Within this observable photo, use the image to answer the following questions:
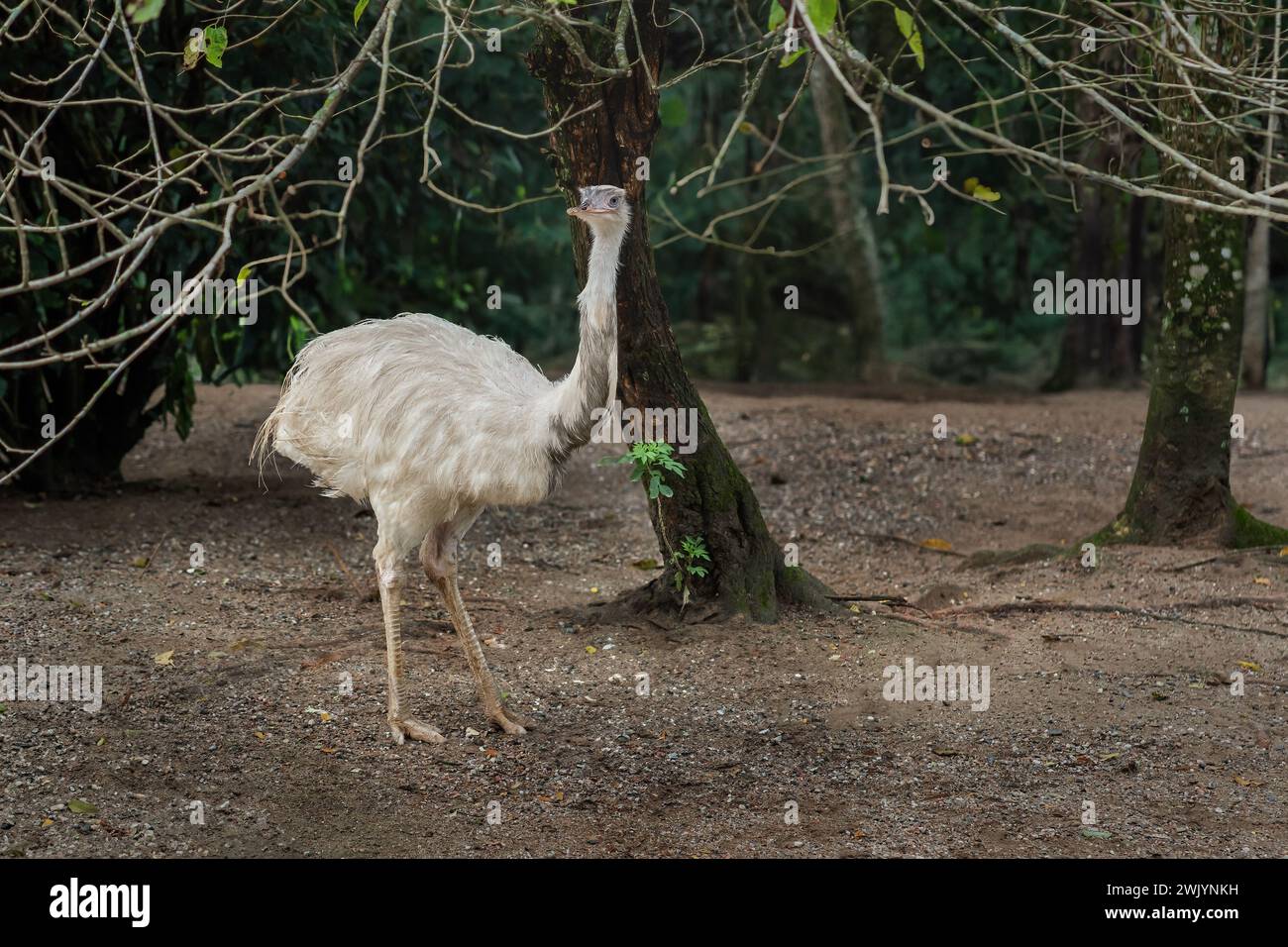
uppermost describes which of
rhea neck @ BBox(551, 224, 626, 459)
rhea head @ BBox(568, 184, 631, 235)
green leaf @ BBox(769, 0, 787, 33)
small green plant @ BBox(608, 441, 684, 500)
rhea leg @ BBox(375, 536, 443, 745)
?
green leaf @ BBox(769, 0, 787, 33)

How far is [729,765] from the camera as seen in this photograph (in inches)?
203

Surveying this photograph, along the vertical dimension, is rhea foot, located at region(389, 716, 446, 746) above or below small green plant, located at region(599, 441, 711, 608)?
below

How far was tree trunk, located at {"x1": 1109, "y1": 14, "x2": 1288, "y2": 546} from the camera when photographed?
730 centimetres

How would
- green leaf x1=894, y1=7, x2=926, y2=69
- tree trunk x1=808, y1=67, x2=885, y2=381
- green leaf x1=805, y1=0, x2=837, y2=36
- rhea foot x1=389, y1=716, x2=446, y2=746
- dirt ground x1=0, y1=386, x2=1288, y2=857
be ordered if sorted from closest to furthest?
green leaf x1=805, y1=0, x2=837, y2=36, green leaf x1=894, y1=7, x2=926, y2=69, dirt ground x1=0, y1=386, x2=1288, y2=857, rhea foot x1=389, y1=716, x2=446, y2=746, tree trunk x1=808, y1=67, x2=885, y2=381

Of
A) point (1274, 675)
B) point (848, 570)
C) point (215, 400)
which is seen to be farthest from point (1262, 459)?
point (215, 400)

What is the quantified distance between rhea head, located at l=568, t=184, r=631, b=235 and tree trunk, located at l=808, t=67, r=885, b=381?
367 inches

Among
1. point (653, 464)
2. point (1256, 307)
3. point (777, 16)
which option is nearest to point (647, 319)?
point (653, 464)

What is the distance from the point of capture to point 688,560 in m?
6.40

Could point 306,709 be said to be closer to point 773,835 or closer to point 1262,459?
point 773,835

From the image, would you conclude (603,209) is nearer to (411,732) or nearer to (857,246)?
(411,732)

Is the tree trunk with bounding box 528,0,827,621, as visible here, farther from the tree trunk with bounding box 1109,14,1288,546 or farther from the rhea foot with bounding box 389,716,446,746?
the tree trunk with bounding box 1109,14,1288,546

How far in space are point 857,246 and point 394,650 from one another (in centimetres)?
981

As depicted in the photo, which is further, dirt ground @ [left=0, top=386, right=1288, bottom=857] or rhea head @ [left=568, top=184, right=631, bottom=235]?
rhea head @ [left=568, top=184, right=631, bottom=235]

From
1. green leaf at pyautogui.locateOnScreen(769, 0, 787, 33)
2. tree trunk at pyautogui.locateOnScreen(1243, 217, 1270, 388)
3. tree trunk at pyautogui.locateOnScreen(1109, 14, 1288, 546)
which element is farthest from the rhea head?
tree trunk at pyautogui.locateOnScreen(1243, 217, 1270, 388)
